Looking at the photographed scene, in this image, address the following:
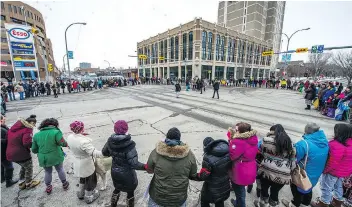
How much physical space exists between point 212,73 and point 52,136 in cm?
4168

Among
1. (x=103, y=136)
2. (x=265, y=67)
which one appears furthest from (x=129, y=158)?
(x=265, y=67)

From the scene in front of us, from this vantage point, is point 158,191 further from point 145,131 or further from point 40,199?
point 145,131

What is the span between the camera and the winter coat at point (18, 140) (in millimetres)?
2965

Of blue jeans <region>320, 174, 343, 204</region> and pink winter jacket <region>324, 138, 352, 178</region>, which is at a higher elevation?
pink winter jacket <region>324, 138, 352, 178</region>

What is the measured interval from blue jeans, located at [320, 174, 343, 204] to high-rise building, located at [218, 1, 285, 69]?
6491 cm

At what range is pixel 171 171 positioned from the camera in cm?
192

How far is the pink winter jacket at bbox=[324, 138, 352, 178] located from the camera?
2383mm

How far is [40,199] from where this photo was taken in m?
2.98

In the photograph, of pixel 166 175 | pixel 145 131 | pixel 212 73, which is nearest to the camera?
pixel 166 175

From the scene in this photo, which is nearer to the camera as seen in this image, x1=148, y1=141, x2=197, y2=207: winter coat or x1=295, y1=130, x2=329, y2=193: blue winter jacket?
x1=148, y1=141, x2=197, y2=207: winter coat

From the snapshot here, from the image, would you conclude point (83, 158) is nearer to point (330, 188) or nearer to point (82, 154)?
point (82, 154)

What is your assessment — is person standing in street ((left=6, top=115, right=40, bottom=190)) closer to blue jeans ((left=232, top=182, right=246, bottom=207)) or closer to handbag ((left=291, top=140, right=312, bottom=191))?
blue jeans ((left=232, top=182, right=246, bottom=207))

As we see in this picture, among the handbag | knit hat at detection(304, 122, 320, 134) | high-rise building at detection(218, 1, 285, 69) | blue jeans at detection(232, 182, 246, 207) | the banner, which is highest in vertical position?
high-rise building at detection(218, 1, 285, 69)

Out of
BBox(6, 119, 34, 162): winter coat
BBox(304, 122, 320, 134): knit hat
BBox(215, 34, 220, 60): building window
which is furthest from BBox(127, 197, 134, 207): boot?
BBox(215, 34, 220, 60): building window
